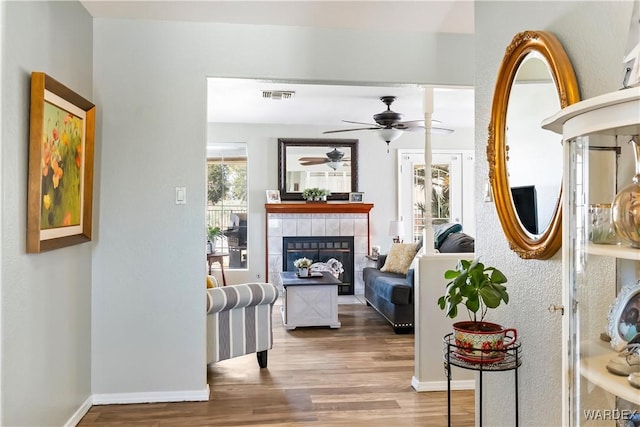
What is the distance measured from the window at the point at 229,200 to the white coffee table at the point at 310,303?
208cm

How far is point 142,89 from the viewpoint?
319cm

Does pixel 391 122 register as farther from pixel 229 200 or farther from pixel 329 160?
pixel 229 200

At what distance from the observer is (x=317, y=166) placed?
714cm

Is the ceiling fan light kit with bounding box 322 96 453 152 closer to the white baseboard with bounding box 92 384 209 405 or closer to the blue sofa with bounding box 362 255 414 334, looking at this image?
the blue sofa with bounding box 362 255 414 334

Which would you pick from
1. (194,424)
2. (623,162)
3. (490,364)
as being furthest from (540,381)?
(194,424)

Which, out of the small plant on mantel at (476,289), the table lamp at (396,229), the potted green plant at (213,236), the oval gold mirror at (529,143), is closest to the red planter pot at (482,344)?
the small plant on mantel at (476,289)

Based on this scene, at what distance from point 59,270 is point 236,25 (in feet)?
5.99

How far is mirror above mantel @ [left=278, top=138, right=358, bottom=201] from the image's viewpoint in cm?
708

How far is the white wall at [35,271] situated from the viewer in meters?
2.05

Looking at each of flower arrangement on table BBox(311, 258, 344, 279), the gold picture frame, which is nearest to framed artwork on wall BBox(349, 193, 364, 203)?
flower arrangement on table BBox(311, 258, 344, 279)

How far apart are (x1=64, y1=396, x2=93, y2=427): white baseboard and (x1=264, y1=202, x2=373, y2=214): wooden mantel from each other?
4.07 m

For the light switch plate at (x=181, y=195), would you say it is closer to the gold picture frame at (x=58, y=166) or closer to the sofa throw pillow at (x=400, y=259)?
the gold picture frame at (x=58, y=166)

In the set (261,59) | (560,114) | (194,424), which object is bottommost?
(194,424)

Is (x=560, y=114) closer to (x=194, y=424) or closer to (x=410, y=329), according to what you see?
(x=194, y=424)
